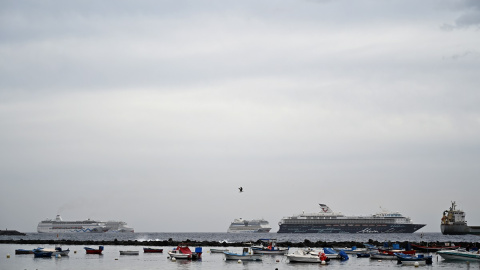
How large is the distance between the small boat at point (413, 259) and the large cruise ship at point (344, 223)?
130 m

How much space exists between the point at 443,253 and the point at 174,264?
24.7 metres

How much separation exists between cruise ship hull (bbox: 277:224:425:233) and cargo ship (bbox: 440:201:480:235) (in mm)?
27520

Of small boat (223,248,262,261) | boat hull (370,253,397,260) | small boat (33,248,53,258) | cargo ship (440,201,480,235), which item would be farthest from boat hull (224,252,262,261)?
cargo ship (440,201,480,235)

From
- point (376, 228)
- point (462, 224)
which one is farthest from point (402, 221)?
point (462, 224)

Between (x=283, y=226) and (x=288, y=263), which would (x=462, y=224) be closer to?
(x=283, y=226)

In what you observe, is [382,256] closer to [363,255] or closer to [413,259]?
[363,255]

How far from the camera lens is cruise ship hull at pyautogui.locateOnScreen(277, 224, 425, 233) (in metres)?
185

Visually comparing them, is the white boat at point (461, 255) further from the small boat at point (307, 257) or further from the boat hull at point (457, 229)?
the boat hull at point (457, 229)

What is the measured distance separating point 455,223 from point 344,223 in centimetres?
3991

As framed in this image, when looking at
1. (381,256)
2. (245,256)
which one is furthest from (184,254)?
(381,256)

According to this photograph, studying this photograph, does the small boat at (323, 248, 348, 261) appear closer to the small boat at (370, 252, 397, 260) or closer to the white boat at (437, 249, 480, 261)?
the small boat at (370, 252, 397, 260)

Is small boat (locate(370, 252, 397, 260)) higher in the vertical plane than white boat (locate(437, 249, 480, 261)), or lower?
lower

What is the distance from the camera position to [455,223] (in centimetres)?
15588

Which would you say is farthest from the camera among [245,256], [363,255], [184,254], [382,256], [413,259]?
[363,255]
